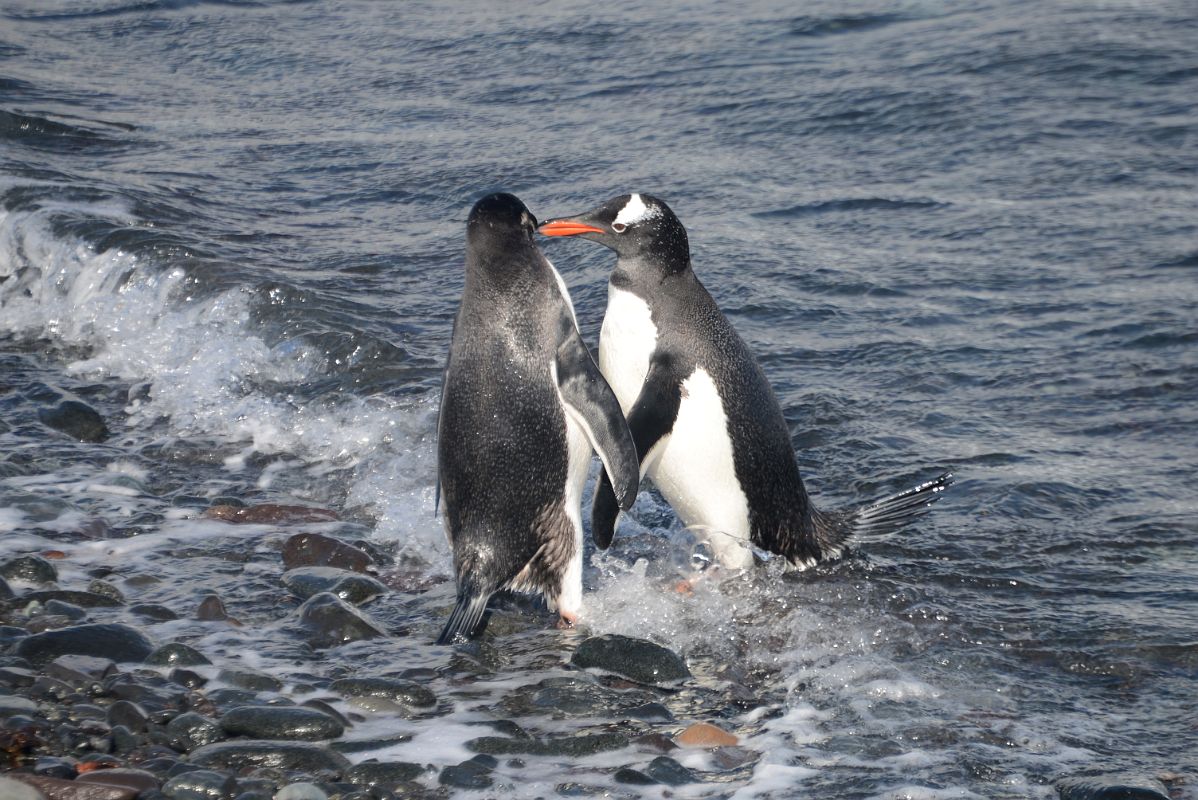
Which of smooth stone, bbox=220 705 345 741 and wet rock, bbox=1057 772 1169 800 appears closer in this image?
wet rock, bbox=1057 772 1169 800

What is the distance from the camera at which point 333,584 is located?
4574mm

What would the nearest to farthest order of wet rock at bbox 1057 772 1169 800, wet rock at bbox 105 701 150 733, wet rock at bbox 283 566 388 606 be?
wet rock at bbox 1057 772 1169 800
wet rock at bbox 105 701 150 733
wet rock at bbox 283 566 388 606

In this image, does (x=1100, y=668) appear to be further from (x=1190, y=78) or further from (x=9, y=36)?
(x=9, y=36)

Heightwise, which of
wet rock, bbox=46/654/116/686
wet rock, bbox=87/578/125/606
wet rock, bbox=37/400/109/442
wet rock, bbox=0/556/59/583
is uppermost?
wet rock, bbox=37/400/109/442

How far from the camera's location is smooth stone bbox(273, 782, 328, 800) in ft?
10.2

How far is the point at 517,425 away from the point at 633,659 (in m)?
0.88

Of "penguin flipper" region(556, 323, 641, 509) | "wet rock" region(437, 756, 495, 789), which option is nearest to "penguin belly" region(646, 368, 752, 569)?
"penguin flipper" region(556, 323, 641, 509)

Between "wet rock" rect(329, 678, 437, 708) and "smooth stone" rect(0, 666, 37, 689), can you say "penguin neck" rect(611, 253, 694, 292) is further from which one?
"smooth stone" rect(0, 666, 37, 689)

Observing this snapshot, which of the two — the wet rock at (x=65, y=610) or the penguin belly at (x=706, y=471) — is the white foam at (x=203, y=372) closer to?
the penguin belly at (x=706, y=471)

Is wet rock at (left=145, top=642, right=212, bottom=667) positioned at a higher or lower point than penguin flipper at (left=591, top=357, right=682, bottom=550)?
lower

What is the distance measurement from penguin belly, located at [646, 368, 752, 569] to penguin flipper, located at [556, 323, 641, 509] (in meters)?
0.33

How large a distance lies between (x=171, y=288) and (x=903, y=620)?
4.92 meters

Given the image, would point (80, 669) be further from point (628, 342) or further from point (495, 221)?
point (628, 342)

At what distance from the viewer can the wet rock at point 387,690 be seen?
3756 mm
